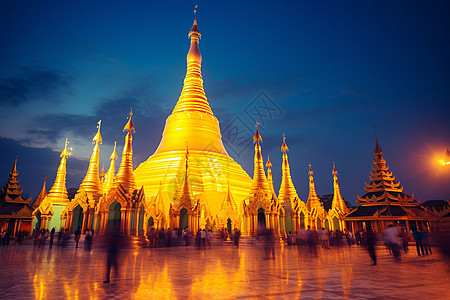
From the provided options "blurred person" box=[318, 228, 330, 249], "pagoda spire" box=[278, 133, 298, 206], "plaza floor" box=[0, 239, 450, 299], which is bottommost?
"plaza floor" box=[0, 239, 450, 299]

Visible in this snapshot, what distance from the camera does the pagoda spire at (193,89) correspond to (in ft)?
124

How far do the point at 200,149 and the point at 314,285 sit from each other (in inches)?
1107

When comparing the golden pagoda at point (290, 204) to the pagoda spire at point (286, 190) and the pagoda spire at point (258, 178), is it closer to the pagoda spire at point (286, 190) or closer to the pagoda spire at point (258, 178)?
the pagoda spire at point (286, 190)

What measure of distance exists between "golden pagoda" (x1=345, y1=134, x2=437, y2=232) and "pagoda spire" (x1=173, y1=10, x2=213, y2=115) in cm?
2066

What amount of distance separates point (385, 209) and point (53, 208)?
31434mm

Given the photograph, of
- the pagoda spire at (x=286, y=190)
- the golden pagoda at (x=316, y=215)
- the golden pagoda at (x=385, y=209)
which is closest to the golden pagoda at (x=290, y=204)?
the pagoda spire at (x=286, y=190)

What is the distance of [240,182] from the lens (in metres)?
32.9

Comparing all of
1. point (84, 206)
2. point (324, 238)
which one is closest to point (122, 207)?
point (84, 206)

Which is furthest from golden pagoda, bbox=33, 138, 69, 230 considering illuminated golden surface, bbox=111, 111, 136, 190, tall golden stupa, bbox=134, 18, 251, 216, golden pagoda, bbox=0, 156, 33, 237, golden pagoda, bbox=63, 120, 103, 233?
illuminated golden surface, bbox=111, 111, 136, 190

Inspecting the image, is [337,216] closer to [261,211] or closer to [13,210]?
[261,211]

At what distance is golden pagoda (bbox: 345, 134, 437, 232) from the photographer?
2822 cm

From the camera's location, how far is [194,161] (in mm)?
32344

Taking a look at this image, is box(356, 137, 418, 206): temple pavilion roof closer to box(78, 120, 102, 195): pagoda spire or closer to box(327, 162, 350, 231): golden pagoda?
box(327, 162, 350, 231): golden pagoda

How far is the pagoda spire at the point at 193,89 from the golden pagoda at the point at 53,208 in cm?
1559
